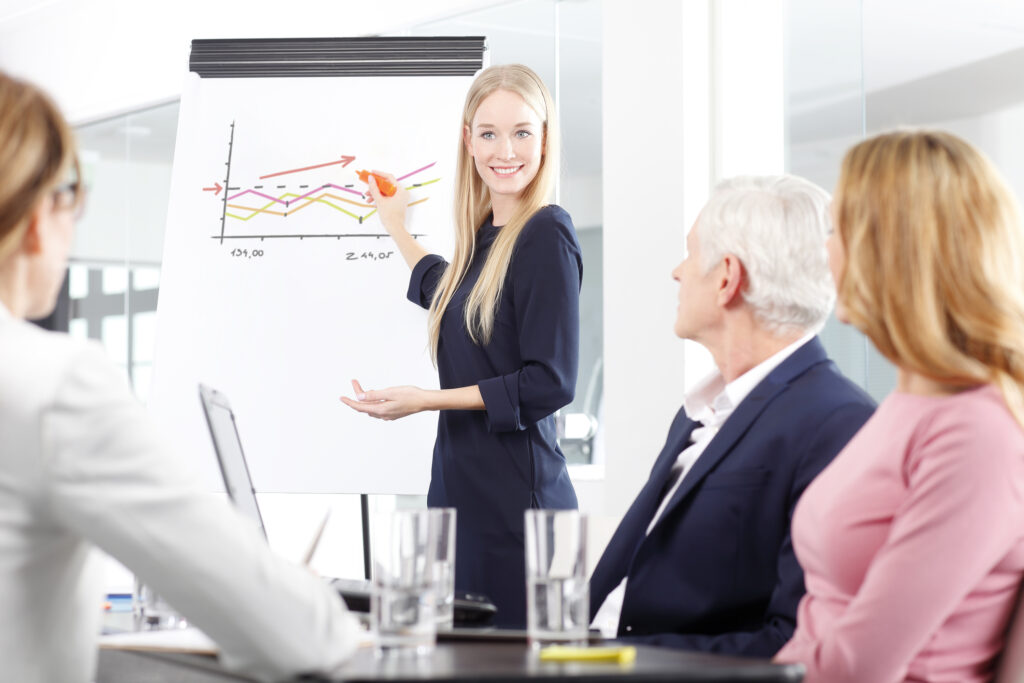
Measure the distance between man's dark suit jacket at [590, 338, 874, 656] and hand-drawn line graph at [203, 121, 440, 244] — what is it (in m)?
1.47

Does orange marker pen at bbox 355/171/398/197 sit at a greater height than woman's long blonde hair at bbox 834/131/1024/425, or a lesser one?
greater

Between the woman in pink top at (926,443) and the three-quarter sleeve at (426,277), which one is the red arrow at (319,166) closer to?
the three-quarter sleeve at (426,277)

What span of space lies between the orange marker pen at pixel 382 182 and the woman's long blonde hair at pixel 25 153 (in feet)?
5.98

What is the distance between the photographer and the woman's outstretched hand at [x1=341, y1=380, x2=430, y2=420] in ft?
8.14

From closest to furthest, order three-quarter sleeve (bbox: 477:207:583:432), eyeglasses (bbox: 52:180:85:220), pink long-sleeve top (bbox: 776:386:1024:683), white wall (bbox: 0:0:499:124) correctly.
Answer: eyeglasses (bbox: 52:180:85:220) < pink long-sleeve top (bbox: 776:386:1024:683) < three-quarter sleeve (bbox: 477:207:583:432) < white wall (bbox: 0:0:499:124)

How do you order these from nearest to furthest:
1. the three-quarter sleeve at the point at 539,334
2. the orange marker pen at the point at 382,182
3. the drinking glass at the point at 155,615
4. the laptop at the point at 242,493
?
the laptop at the point at 242,493 < the drinking glass at the point at 155,615 < the three-quarter sleeve at the point at 539,334 < the orange marker pen at the point at 382,182

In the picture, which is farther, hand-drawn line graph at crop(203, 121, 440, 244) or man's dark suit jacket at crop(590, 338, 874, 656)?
hand-drawn line graph at crop(203, 121, 440, 244)

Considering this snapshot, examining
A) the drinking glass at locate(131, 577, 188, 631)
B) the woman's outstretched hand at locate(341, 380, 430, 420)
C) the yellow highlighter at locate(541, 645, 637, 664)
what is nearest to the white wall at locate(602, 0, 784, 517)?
the woman's outstretched hand at locate(341, 380, 430, 420)

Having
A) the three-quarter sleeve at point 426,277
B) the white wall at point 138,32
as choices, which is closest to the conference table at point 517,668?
the three-quarter sleeve at point 426,277

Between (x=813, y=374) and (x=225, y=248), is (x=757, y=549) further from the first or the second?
(x=225, y=248)

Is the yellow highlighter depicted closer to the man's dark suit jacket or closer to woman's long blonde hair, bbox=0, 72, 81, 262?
the man's dark suit jacket

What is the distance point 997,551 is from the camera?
1.20 metres

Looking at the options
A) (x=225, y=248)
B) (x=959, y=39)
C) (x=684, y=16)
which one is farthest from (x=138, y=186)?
(x=959, y=39)

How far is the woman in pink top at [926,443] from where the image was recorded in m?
1.19
